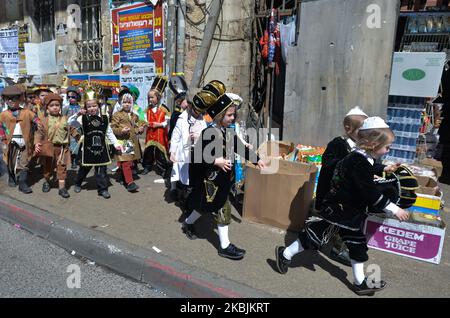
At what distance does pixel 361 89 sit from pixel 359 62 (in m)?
0.41

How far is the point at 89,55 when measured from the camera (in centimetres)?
1012

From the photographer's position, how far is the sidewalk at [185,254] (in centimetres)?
298

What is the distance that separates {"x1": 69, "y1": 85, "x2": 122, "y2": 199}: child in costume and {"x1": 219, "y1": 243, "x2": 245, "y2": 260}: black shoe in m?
2.35

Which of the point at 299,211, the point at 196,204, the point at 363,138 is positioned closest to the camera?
the point at 363,138

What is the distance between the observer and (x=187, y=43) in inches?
304

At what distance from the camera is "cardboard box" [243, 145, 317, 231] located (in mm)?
3875

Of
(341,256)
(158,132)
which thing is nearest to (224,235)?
(341,256)

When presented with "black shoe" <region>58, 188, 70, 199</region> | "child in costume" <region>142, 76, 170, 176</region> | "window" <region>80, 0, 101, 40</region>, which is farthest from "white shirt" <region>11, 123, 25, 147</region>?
"window" <region>80, 0, 101, 40</region>

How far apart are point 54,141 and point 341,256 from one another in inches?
166

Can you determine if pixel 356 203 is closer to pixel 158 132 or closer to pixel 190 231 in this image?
pixel 190 231

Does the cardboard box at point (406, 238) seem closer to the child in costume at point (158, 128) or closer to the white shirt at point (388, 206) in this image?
the white shirt at point (388, 206)
